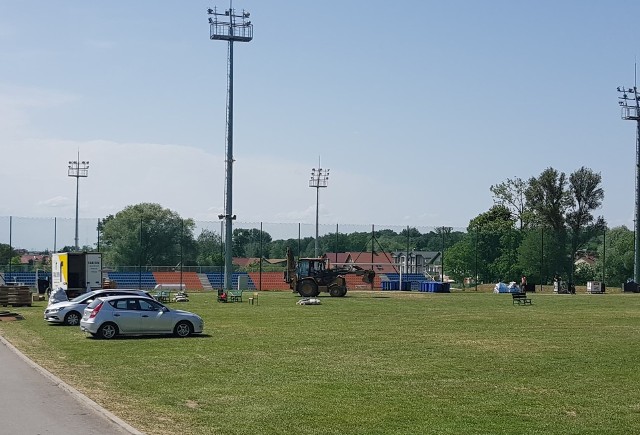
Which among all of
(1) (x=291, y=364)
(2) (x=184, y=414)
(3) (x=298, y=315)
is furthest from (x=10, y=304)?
(2) (x=184, y=414)

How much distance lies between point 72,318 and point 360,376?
18.3 metres

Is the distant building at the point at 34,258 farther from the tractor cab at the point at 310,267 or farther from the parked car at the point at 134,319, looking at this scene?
the parked car at the point at 134,319

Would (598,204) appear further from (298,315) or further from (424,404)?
(424,404)

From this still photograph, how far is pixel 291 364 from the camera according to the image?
2061cm

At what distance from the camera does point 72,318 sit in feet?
111

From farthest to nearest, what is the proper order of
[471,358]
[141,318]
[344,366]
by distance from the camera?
[141,318] → [471,358] → [344,366]

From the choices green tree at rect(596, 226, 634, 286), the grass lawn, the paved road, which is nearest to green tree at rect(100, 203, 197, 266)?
green tree at rect(596, 226, 634, 286)

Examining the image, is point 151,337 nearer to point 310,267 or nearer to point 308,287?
point 308,287

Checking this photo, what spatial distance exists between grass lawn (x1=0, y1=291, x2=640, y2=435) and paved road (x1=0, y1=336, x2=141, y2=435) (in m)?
0.40

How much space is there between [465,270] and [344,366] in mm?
94104

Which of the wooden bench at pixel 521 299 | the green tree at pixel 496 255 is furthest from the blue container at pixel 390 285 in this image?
the green tree at pixel 496 255

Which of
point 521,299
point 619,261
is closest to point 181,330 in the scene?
→ point 521,299

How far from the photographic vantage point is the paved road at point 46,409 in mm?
12805

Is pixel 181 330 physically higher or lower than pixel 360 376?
higher
